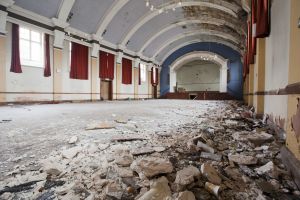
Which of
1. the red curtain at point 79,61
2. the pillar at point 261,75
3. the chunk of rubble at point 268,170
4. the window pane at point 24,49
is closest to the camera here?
the chunk of rubble at point 268,170

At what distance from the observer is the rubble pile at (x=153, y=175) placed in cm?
125

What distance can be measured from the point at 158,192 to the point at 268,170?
3.31 feet

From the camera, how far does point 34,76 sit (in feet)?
30.7

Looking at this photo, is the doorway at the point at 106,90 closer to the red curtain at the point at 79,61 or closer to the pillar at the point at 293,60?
the red curtain at the point at 79,61

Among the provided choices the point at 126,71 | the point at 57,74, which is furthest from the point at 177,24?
the point at 57,74

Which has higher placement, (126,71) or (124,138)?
(126,71)

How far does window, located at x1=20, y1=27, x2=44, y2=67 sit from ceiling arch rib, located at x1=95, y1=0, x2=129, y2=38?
4062 mm

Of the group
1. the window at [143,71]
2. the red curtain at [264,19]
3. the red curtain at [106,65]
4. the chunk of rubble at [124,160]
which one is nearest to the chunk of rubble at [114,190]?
the chunk of rubble at [124,160]

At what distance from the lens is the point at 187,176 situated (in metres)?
1.38

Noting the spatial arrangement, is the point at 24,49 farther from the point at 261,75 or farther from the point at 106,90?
the point at 261,75

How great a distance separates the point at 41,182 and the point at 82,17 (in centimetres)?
1181

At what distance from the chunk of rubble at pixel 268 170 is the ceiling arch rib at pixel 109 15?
12.7 metres

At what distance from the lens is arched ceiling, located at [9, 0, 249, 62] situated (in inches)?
398

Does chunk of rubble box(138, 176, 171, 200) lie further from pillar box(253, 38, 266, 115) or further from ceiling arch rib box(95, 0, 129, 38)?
ceiling arch rib box(95, 0, 129, 38)
